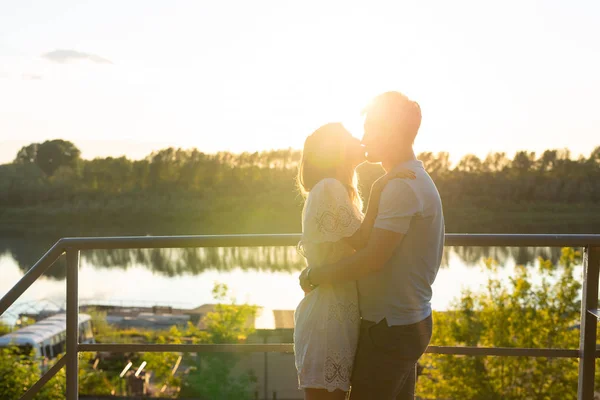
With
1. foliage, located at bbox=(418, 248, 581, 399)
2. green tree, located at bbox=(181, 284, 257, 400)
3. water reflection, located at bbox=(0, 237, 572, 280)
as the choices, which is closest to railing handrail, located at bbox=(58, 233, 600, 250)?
foliage, located at bbox=(418, 248, 581, 399)

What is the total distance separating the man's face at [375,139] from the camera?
1.65 meters

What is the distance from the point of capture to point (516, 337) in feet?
83.8

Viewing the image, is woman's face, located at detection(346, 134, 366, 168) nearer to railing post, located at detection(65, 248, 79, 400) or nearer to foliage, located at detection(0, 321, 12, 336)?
railing post, located at detection(65, 248, 79, 400)

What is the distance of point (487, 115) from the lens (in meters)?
65.9

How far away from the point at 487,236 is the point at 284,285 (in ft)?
152

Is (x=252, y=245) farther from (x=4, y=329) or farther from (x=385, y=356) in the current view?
→ (x=4, y=329)

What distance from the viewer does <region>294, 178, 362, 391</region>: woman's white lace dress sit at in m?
1.71

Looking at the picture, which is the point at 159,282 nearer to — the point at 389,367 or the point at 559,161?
the point at 559,161

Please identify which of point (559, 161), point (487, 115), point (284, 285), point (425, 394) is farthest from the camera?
point (487, 115)

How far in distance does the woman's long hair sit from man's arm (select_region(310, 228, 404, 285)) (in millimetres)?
239

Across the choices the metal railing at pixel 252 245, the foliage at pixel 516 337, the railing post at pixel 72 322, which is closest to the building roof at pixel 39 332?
the foliage at pixel 516 337

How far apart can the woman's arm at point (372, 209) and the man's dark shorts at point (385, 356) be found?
0.22 m

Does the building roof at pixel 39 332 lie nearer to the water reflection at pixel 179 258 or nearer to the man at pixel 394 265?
the water reflection at pixel 179 258

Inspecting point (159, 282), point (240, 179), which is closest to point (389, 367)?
point (240, 179)
